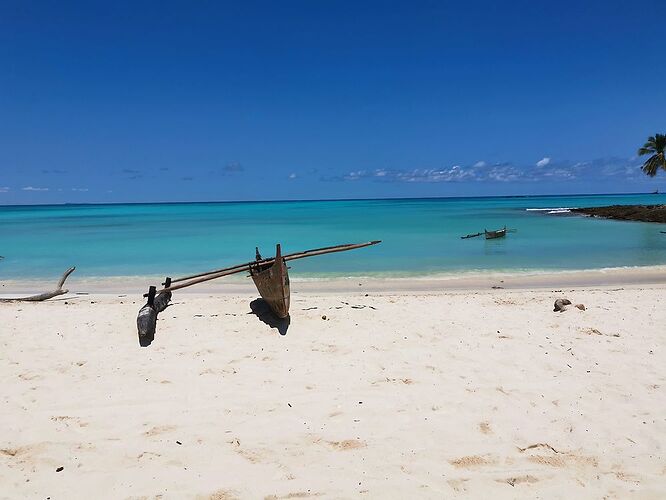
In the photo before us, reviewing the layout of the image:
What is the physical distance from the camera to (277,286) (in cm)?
612

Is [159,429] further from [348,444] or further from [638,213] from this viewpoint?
[638,213]

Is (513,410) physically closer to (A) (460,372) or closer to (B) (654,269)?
(A) (460,372)

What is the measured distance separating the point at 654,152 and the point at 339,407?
4111 centimetres

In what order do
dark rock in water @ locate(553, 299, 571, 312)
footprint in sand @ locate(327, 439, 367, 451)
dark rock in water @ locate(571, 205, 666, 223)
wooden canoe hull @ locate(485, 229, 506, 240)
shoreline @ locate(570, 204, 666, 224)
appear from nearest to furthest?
footprint in sand @ locate(327, 439, 367, 451) < dark rock in water @ locate(553, 299, 571, 312) < wooden canoe hull @ locate(485, 229, 506, 240) < shoreline @ locate(570, 204, 666, 224) < dark rock in water @ locate(571, 205, 666, 223)

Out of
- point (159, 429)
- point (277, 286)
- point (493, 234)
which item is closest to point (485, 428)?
point (159, 429)

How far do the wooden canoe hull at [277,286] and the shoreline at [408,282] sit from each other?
3.31 meters

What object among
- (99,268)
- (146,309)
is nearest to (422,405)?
(146,309)

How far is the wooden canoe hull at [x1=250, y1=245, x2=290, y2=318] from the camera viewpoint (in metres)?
6.04

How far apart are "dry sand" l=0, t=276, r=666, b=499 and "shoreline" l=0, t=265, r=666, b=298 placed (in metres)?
3.36

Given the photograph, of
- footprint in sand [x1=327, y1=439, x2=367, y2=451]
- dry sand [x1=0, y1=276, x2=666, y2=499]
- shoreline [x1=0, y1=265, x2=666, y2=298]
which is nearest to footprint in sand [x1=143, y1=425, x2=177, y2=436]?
dry sand [x1=0, y1=276, x2=666, y2=499]

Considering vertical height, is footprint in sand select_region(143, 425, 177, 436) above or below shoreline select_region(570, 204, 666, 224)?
below

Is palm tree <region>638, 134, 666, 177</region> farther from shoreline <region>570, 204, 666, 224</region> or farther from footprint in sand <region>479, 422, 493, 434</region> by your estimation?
footprint in sand <region>479, 422, 493, 434</region>

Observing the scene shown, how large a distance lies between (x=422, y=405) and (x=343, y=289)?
6.17 meters

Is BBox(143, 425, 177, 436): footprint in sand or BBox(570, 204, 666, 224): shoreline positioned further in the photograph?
BBox(570, 204, 666, 224): shoreline
